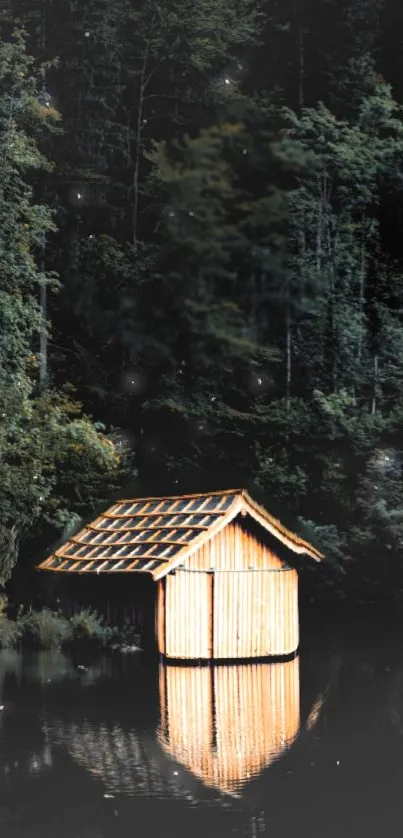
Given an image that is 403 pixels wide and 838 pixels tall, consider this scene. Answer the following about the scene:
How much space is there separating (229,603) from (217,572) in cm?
41

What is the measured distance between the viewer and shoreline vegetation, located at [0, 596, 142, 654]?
16.2 m

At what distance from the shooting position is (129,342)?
19797 mm

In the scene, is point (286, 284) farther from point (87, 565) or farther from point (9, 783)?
point (9, 783)

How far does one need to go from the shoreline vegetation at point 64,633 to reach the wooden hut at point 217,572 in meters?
0.79

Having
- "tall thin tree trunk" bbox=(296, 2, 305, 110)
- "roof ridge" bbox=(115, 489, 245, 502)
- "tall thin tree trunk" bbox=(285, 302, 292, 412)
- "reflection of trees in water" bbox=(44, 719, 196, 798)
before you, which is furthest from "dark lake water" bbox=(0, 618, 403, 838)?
"tall thin tree trunk" bbox=(296, 2, 305, 110)

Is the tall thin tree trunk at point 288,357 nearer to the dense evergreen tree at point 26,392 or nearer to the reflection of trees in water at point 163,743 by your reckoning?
the dense evergreen tree at point 26,392

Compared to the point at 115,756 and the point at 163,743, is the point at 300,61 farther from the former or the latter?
the point at 115,756

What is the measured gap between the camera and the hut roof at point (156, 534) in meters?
15.2

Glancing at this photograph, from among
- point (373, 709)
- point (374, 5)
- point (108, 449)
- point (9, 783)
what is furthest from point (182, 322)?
point (9, 783)

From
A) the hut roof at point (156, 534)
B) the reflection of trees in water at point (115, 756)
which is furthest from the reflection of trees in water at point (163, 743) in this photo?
the hut roof at point (156, 534)

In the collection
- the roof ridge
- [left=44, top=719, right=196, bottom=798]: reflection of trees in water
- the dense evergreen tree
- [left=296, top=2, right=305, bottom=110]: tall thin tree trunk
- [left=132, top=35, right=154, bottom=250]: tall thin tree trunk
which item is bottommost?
[left=44, top=719, right=196, bottom=798]: reflection of trees in water

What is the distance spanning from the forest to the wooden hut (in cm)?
230

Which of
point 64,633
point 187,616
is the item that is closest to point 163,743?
point 187,616

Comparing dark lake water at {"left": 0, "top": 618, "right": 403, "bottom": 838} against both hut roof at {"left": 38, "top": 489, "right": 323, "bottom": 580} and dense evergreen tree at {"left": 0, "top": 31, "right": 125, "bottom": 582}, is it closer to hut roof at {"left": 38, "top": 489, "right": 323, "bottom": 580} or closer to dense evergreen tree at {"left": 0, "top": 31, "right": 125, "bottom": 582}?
hut roof at {"left": 38, "top": 489, "right": 323, "bottom": 580}
